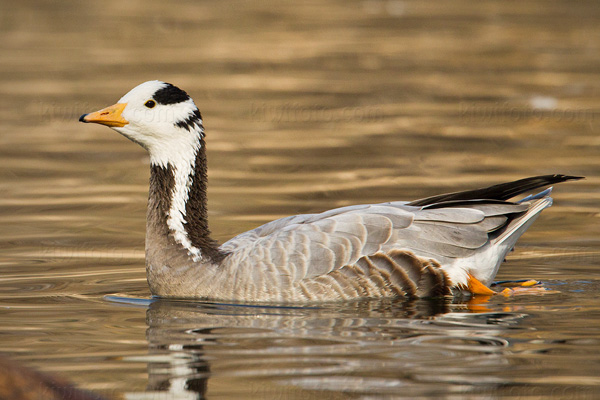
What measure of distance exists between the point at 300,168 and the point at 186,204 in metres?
6.12

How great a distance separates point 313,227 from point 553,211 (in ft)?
16.2

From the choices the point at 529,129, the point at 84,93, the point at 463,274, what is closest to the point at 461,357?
the point at 463,274

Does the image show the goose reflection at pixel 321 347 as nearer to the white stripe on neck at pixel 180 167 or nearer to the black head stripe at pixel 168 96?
the white stripe on neck at pixel 180 167

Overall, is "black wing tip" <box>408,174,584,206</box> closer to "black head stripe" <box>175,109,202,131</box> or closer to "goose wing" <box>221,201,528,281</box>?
"goose wing" <box>221,201,528,281</box>

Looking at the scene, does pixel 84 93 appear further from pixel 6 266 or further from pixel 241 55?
pixel 6 266

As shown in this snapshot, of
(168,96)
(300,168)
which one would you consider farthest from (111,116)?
(300,168)

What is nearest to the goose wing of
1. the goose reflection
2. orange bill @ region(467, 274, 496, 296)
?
orange bill @ region(467, 274, 496, 296)

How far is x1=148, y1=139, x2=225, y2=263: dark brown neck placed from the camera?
32.6ft

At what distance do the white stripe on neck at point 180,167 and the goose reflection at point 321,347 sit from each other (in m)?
0.81

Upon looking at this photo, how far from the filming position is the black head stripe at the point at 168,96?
32.2ft

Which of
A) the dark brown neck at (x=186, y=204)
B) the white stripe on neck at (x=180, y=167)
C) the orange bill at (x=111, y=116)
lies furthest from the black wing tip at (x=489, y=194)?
the orange bill at (x=111, y=116)

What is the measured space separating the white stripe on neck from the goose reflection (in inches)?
32.0

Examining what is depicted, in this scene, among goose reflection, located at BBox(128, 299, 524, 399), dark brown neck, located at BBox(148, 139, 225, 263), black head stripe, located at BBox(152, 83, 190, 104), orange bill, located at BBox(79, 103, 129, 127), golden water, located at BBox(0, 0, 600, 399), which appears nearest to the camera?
goose reflection, located at BBox(128, 299, 524, 399)

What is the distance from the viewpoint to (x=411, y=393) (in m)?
6.86
